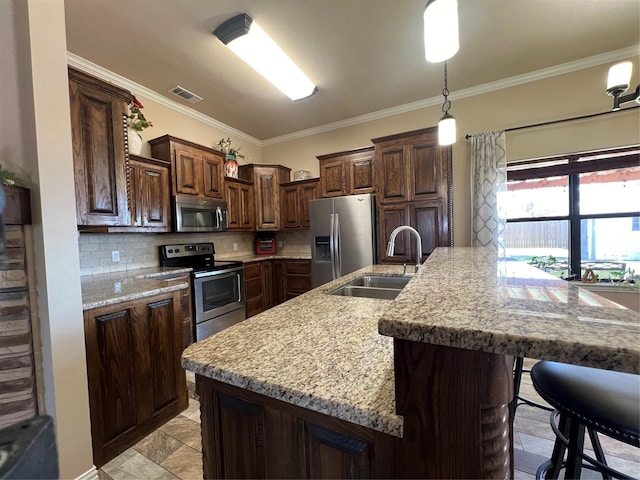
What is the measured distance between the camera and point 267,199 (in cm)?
413

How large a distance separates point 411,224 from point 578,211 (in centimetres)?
168

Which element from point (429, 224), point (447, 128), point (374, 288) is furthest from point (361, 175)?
point (374, 288)

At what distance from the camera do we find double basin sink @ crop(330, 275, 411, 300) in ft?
5.35

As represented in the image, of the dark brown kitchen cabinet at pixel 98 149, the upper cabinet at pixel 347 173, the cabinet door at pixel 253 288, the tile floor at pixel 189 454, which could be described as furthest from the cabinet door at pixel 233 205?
the tile floor at pixel 189 454

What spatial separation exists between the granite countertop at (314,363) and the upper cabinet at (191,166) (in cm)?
248

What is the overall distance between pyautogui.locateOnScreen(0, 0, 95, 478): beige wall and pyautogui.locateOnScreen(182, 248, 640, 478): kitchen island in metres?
0.96

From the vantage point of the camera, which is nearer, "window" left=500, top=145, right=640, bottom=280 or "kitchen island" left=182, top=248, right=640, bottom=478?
"kitchen island" left=182, top=248, right=640, bottom=478

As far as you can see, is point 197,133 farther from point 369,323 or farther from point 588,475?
point 588,475

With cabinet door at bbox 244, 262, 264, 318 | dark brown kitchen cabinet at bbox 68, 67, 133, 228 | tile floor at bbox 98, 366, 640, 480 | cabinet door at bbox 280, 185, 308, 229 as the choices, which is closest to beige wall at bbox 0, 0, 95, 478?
tile floor at bbox 98, 366, 640, 480

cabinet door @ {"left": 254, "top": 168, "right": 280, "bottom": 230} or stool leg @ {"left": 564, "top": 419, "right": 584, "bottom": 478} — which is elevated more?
cabinet door @ {"left": 254, "top": 168, "right": 280, "bottom": 230}

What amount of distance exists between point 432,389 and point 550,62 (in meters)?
3.73

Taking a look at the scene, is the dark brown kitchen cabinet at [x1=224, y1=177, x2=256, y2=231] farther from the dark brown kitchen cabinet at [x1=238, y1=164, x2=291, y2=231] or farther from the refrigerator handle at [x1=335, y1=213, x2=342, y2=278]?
the refrigerator handle at [x1=335, y1=213, x2=342, y2=278]

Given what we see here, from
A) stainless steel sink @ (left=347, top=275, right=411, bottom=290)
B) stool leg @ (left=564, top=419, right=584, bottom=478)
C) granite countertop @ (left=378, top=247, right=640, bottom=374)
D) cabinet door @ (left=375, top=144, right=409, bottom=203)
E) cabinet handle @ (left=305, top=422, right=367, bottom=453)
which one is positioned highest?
cabinet door @ (left=375, top=144, right=409, bottom=203)

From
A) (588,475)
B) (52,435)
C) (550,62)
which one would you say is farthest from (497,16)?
(52,435)
